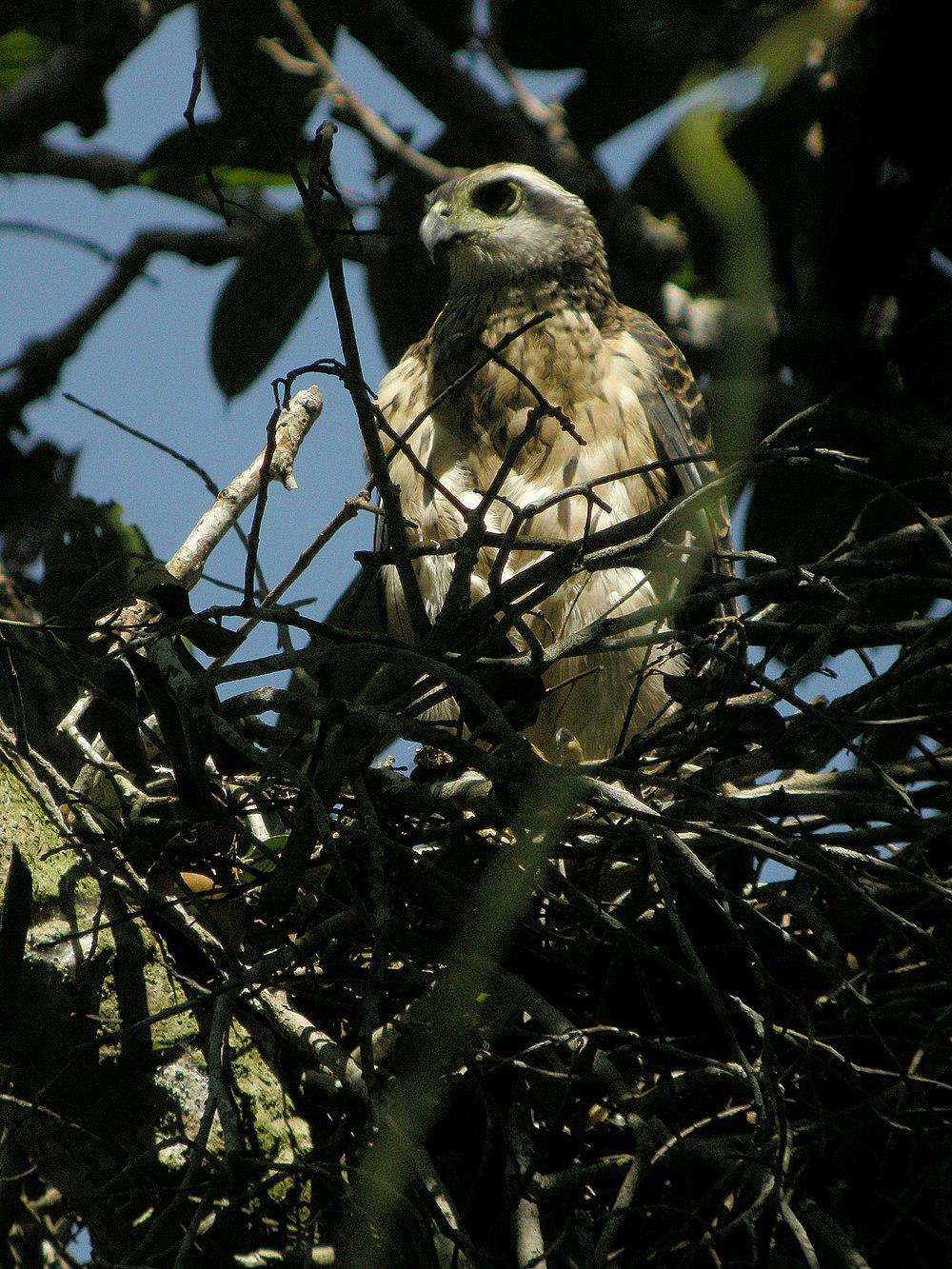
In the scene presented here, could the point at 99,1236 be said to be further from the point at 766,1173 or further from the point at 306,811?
the point at 766,1173

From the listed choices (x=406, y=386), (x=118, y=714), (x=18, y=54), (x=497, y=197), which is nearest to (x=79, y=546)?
(x=406, y=386)

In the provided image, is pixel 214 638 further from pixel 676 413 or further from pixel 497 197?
pixel 497 197

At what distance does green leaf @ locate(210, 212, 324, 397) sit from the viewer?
4000mm

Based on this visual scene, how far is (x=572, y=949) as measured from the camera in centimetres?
228

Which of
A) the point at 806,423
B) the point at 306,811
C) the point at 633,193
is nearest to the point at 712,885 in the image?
the point at 306,811

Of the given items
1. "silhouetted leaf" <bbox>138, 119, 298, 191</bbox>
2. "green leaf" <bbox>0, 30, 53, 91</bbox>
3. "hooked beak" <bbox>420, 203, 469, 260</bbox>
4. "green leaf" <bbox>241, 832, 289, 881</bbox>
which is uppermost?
"green leaf" <bbox>0, 30, 53, 91</bbox>

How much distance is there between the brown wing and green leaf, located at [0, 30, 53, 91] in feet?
6.94

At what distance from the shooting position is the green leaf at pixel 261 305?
4.00m

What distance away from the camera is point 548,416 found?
10.6 feet

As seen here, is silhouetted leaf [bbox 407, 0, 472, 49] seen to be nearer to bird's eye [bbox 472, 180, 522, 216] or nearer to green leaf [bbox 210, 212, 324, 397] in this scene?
bird's eye [bbox 472, 180, 522, 216]

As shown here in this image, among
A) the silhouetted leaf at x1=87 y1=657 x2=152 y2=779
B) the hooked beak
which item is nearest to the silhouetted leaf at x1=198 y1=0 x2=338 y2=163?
the hooked beak

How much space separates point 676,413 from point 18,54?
98.3 inches

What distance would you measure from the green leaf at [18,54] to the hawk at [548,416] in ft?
4.69

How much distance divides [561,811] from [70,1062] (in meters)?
0.95
